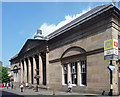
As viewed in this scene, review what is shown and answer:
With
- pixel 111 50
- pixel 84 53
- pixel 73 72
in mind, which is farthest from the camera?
pixel 73 72

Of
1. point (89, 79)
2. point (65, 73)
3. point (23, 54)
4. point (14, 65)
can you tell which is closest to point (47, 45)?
point (65, 73)

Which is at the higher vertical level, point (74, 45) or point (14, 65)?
point (74, 45)

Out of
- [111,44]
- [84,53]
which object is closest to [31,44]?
[84,53]

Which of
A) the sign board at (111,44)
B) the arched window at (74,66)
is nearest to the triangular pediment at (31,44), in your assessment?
the arched window at (74,66)

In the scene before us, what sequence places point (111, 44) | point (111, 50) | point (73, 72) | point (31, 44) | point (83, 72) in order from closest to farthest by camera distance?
1. point (111, 50)
2. point (111, 44)
3. point (83, 72)
4. point (73, 72)
5. point (31, 44)

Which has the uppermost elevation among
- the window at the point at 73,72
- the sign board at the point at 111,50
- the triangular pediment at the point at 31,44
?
the triangular pediment at the point at 31,44

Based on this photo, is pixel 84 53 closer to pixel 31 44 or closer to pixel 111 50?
pixel 111 50

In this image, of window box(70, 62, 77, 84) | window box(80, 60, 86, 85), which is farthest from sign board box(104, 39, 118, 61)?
window box(70, 62, 77, 84)

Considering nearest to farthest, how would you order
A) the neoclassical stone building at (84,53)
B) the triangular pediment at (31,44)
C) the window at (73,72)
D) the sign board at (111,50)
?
the sign board at (111,50)
the neoclassical stone building at (84,53)
the window at (73,72)
the triangular pediment at (31,44)

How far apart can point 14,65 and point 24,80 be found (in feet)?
40.8

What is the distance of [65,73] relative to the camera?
22953 mm

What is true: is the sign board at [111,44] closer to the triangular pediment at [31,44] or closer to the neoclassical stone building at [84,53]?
the neoclassical stone building at [84,53]

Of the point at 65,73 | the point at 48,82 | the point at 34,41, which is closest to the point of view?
the point at 65,73

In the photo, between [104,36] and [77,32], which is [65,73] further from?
[104,36]
